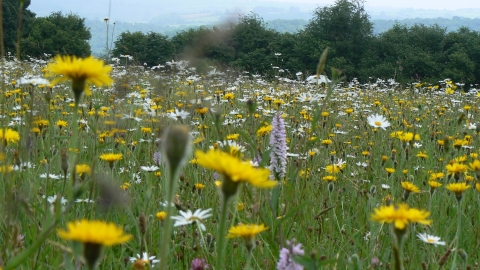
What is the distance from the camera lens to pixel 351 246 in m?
1.53

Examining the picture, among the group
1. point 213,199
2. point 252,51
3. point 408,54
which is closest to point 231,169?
point 213,199

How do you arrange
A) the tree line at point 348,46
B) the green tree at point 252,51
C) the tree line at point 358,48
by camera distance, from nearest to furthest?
the green tree at point 252,51
the tree line at point 348,46
the tree line at point 358,48

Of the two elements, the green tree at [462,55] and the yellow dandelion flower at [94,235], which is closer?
the yellow dandelion flower at [94,235]

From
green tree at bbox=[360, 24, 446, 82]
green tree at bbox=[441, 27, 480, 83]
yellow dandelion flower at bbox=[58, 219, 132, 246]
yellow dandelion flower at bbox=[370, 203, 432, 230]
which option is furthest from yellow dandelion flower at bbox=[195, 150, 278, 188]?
A: green tree at bbox=[441, 27, 480, 83]

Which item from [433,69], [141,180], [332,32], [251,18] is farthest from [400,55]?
[141,180]

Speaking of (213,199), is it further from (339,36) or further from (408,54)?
(339,36)

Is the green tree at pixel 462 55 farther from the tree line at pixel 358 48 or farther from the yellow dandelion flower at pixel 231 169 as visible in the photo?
the yellow dandelion flower at pixel 231 169

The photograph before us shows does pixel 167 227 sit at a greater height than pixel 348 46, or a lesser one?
greater

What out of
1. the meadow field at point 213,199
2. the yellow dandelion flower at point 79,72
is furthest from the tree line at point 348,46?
the yellow dandelion flower at point 79,72

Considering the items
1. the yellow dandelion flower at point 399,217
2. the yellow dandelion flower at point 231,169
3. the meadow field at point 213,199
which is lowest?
the meadow field at point 213,199

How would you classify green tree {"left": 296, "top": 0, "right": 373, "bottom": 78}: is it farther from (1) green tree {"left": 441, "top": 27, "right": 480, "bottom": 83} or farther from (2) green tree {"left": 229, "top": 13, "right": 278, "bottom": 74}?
(1) green tree {"left": 441, "top": 27, "right": 480, "bottom": 83}

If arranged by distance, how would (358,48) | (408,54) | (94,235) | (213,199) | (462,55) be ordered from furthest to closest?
1. (358,48)
2. (408,54)
3. (462,55)
4. (213,199)
5. (94,235)

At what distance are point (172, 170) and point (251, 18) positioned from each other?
80.6 ft

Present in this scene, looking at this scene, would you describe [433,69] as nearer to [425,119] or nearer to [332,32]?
[332,32]
